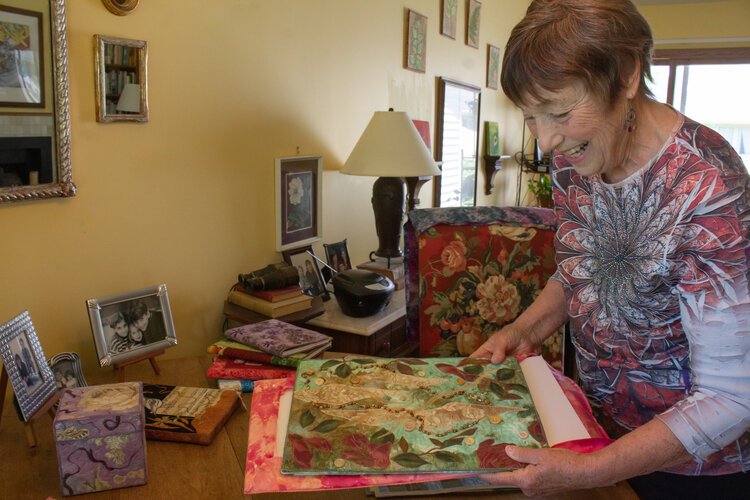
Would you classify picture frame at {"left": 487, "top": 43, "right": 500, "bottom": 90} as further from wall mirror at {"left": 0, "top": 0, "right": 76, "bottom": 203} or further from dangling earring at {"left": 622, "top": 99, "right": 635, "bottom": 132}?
dangling earring at {"left": 622, "top": 99, "right": 635, "bottom": 132}

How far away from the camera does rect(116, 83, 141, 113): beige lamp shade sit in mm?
1690

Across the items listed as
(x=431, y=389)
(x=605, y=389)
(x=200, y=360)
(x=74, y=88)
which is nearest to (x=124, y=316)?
Answer: (x=200, y=360)

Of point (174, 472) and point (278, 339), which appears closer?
point (174, 472)

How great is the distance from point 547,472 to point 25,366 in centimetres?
97

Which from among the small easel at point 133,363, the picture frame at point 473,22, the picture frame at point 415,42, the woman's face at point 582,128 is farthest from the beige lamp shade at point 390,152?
the picture frame at point 473,22

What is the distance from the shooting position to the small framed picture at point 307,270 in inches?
92.0

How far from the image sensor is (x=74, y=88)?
5.16 ft

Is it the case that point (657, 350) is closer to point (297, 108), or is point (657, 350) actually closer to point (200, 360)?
point (200, 360)

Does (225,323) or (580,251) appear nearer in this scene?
(580,251)

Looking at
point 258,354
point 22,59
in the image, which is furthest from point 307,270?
point 22,59

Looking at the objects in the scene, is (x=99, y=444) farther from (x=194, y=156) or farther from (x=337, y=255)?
(x=337, y=255)

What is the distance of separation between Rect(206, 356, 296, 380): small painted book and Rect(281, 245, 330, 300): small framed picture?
2.71 feet

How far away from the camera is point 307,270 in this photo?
238 cm

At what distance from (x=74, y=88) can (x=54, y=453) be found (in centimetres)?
88
